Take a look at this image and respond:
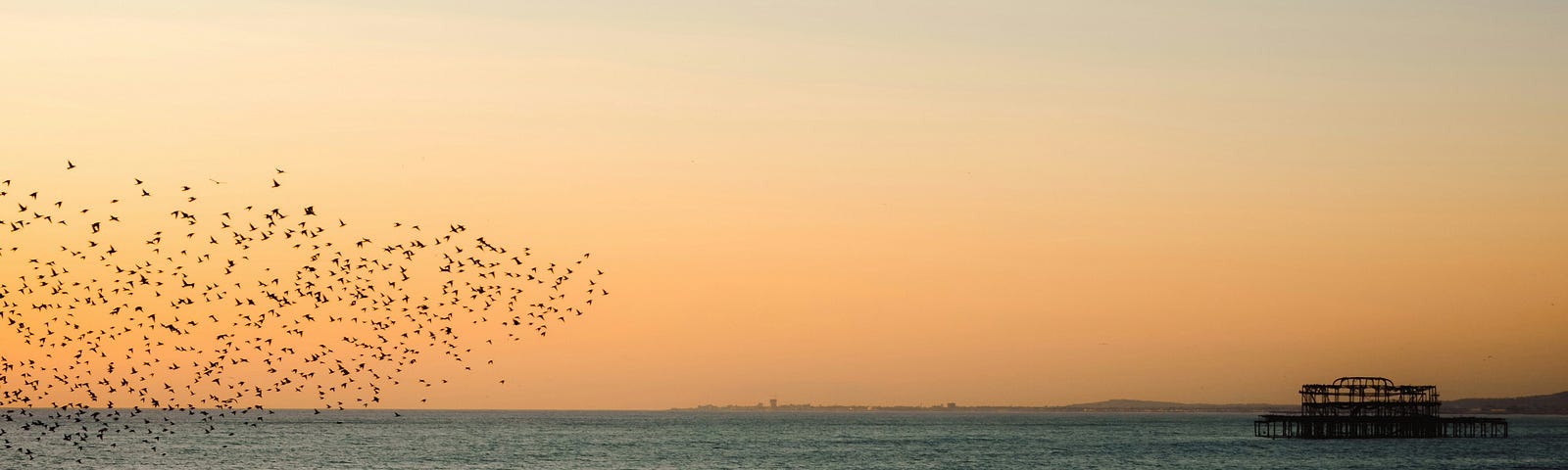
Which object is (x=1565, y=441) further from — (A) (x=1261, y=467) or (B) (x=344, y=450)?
(B) (x=344, y=450)

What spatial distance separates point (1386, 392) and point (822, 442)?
2196 inches

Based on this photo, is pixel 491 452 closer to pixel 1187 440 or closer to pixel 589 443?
pixel 589 443

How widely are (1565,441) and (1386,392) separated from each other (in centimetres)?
4090

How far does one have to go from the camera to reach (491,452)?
132m

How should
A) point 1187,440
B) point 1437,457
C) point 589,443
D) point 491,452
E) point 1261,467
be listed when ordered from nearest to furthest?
point 1261,467 < point 1437,457 < point 491,452 < point 589,443 < point 1187,440

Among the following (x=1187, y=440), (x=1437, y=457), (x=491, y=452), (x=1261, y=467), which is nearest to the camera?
(x=1261, y=467)

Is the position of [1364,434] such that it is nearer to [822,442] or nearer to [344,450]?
[822,442]

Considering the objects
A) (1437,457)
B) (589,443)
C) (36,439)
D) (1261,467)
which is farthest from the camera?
(589,443)

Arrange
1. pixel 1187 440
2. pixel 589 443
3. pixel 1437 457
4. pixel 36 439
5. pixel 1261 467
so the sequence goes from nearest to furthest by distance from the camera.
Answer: pixel 1261 467 → pixel 1437 457 → pixel 36 439 → pixel 589 443 → pixel 1187 440

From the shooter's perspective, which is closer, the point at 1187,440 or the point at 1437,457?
the point at 1437,457

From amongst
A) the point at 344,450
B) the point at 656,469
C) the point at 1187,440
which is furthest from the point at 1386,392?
the point at 344,450

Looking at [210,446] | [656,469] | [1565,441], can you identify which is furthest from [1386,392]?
[210,446]

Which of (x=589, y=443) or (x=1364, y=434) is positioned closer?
(x=1364, y=434)

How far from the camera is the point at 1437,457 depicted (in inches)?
4449
